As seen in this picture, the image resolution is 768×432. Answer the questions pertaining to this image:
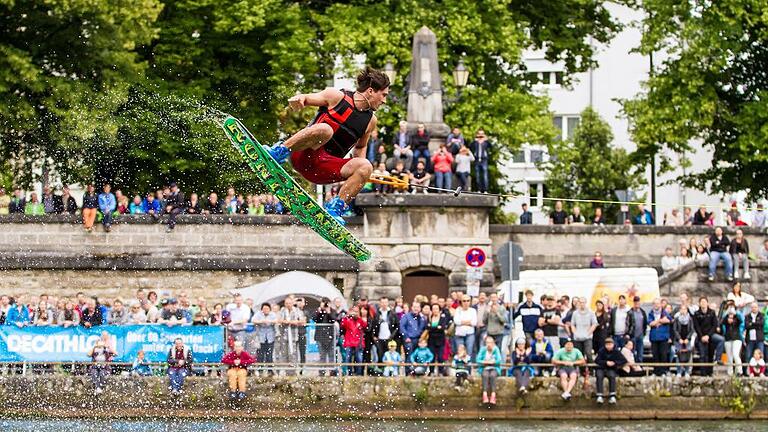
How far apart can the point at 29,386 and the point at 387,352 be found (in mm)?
6672

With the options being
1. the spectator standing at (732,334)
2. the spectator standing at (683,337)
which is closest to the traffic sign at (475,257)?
the spectator standing at (683,337)

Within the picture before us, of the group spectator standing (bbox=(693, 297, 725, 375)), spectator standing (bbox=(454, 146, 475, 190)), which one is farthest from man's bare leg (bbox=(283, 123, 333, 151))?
spectator standing (bbox=(454, 146, 475, 190))

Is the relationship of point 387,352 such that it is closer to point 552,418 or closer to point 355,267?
point 552,418

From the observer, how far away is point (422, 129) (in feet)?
110

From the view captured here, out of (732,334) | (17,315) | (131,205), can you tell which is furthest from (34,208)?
(732,334)

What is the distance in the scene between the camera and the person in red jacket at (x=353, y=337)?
96.7ft

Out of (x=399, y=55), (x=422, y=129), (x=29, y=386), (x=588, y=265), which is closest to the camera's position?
(x=29, y=386)

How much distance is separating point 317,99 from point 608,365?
469 inches

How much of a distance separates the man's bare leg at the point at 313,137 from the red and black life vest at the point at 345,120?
15 centimetres

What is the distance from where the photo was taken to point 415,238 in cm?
3534

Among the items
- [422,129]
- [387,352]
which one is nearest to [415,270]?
[422,129]

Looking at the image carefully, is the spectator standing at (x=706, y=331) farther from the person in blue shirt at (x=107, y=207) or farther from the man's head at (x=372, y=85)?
the person in blue shirt at (x=107, y=207)

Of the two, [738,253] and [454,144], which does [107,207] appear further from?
[738,253]

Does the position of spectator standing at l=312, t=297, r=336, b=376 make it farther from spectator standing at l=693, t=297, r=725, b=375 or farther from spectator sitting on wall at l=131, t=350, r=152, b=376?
spectator standing at l=693, t=297, r=725, b=375
